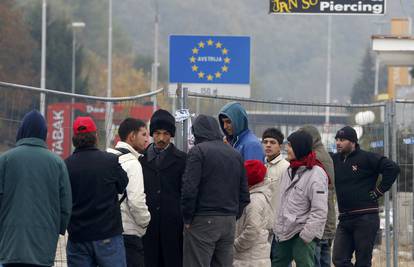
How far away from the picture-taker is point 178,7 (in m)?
186

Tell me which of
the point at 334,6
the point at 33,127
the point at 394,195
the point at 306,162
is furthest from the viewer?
the point at 334,6

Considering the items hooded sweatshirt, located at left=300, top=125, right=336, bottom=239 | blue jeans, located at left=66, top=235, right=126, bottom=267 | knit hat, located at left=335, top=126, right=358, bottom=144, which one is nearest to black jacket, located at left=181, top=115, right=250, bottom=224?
blue jeans, located at left=66, top=235, right=126, bottom=267

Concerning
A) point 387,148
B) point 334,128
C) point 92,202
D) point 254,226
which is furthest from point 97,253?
point 387,148

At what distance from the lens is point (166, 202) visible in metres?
9.93

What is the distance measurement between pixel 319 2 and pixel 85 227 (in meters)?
6.22

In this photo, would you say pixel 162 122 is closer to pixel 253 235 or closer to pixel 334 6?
pixel 253 235

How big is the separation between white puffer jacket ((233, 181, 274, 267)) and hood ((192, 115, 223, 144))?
0.69 meters

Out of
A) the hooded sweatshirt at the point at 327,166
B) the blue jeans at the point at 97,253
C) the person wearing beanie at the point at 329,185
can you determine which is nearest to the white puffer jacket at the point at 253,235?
the blue jeans at the point at 97,253

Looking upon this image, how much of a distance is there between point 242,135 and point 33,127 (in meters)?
2.73

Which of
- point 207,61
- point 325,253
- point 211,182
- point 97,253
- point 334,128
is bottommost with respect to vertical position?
point 325,253

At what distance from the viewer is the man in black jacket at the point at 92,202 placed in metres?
9.10

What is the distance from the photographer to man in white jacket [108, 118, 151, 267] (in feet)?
31.3

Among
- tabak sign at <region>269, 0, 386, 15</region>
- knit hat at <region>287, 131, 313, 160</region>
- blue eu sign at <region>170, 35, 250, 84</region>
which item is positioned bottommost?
knit hat at <region>287, 131, 313, 160</region>

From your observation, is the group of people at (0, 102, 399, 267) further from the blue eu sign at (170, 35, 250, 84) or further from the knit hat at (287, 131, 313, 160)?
the blue eu sign at (170, 35, 250, 84)
